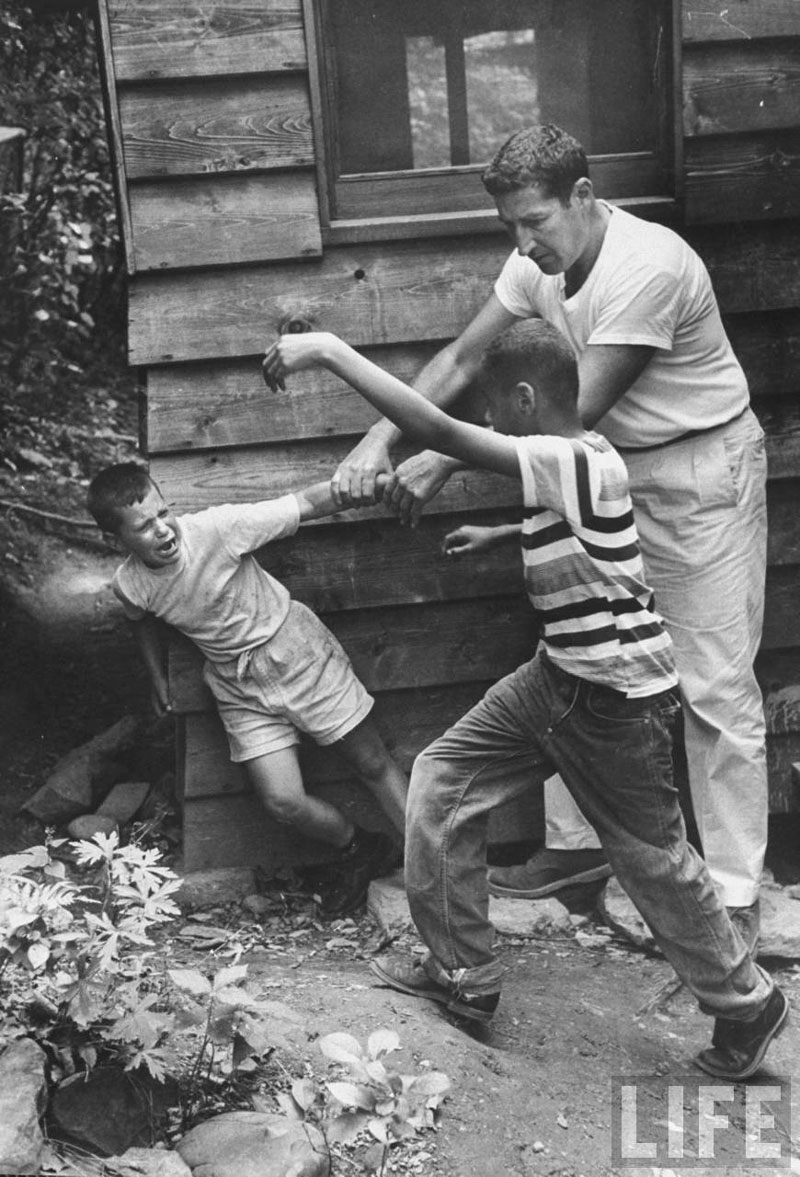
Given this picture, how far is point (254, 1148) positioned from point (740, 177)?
329cm

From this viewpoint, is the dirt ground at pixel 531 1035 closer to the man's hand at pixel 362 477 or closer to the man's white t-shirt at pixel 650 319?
the man's hand at pixel 362 477

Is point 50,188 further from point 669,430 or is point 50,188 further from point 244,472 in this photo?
point 669,430

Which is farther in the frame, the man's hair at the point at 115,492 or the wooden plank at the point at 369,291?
the wooden plank at the point at 369,291

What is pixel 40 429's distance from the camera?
7.80m

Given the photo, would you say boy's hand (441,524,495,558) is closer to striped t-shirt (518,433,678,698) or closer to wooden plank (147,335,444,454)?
striped t-shirt (518,433,678,698)

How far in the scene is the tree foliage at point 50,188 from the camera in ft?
22.4

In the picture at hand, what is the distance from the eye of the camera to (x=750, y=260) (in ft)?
14.2

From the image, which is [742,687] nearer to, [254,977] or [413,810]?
[413,810]

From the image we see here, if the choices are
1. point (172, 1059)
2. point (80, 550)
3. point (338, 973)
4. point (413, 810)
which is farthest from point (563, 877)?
point (80, 550)

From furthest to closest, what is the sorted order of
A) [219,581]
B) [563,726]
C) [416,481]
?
[219,581]
[416,481]
[563,726]

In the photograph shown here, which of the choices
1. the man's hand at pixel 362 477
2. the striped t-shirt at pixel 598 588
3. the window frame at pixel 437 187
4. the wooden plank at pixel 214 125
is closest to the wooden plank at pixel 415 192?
the window frame at pixel 437 187

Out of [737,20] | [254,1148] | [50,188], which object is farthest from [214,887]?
[50,188]

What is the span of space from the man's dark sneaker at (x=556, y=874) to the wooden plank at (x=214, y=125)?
2.49m

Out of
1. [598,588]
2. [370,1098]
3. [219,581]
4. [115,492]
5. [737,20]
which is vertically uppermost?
[737,20]
